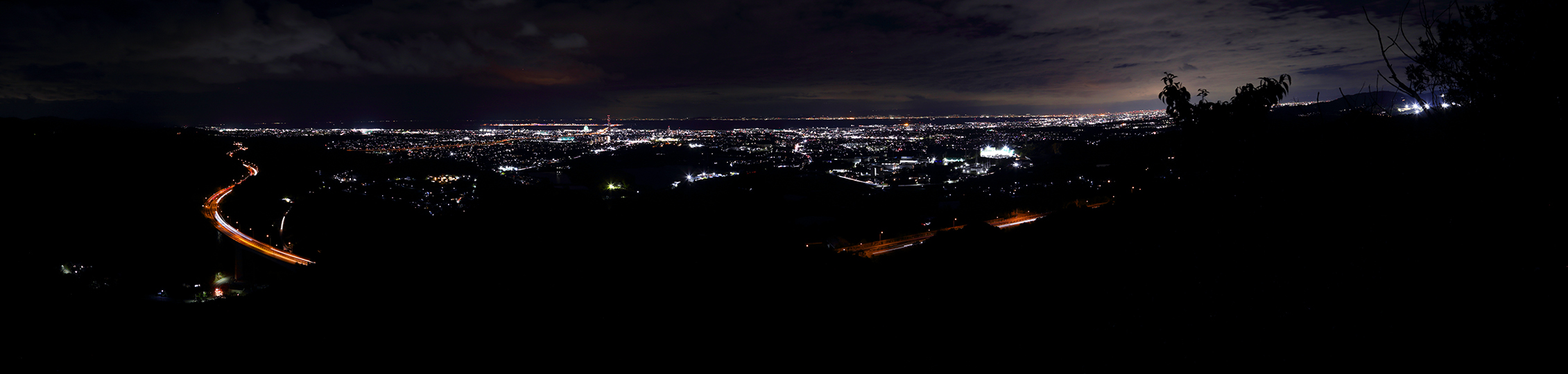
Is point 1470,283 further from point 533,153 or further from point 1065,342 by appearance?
point 533,153

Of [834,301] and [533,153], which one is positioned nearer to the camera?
[834,301]

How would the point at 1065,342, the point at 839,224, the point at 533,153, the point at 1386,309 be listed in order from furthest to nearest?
the point at 533,153, the point at 839,224, the point at 1065,342, the point at 1386,309

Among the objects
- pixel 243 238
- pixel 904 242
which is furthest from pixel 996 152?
pixel 243 238

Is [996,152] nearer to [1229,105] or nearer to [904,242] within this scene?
[904,242]

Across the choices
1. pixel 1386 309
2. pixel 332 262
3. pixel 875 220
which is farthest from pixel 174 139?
pixel 1386 309

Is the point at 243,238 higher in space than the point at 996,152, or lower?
lower

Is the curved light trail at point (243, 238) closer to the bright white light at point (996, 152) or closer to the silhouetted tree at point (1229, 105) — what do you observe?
the silhouetted tree at point (1229, 105)

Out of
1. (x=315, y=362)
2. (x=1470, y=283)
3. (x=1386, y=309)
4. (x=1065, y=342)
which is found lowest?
(x=315, y=362)

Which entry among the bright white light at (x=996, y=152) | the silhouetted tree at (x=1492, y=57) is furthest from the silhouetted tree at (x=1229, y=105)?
the bright white light at (x=996, y=152)

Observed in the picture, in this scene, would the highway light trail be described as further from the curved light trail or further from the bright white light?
A: the bright white light

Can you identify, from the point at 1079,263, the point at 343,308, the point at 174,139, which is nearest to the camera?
the point at 1079,263

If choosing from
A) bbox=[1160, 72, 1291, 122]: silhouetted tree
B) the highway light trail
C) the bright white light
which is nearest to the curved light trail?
the highway light trail
